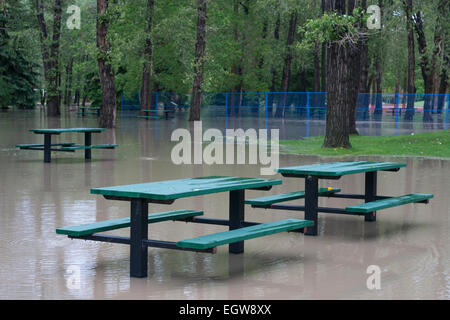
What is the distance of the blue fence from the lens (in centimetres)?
4538

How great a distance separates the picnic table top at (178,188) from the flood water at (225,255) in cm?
78

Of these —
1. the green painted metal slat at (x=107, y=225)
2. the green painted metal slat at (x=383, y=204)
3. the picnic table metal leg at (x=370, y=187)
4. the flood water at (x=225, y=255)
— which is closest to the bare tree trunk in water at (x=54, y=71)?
the flood water at (x=225, y=255)

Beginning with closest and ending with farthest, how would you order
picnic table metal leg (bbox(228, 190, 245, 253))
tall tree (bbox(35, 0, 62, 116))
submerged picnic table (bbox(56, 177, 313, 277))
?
submerged picnic table (bbox(56, 177, 313, 277)), picnic table metal leg (bbox(228, 190, 245, 253)), tall tree (bbox(35, 0, 62, 116))

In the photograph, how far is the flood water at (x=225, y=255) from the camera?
6500mm

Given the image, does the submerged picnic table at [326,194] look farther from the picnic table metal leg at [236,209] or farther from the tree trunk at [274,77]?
the tree trunk at [274,77]

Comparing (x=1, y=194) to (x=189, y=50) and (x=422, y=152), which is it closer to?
(x=422, y=152)

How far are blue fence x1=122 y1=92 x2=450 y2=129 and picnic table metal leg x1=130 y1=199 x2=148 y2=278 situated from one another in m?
37.8

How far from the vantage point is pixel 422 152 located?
69.6 feet

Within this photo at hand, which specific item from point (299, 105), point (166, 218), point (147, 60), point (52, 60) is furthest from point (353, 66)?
point (52, 60)

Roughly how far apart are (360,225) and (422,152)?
1204 centimetres
